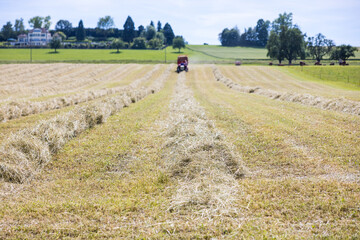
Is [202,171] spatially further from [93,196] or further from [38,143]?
[38,143]

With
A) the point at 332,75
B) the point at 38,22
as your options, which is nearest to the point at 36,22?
the point at 38,22

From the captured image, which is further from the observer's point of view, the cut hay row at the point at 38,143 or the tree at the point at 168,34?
the tree at the point at 168,34

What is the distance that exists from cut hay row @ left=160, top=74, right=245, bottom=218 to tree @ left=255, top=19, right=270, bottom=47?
173 m

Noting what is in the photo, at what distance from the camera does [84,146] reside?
8633 millimetres

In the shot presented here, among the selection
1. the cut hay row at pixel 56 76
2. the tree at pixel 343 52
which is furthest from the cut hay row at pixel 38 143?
the tree at pixel 343 52

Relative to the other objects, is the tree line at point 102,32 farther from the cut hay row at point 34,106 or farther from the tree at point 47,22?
the cut hay row at point 34,106

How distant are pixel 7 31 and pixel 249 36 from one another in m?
162

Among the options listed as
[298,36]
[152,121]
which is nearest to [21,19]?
[298,36]

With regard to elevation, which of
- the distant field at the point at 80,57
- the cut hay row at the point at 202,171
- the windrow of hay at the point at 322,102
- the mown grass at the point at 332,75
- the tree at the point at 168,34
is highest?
the tree at the point at 168,34

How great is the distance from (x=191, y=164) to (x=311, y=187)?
2.92 metres

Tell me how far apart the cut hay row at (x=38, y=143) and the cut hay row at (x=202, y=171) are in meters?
3.58

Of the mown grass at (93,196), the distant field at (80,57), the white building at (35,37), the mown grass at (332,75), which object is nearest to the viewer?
the mown grass at (93,196)

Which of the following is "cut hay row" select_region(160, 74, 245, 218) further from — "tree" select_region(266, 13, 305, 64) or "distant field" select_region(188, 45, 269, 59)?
"distant field" select_region(188, 45, 269, 59)

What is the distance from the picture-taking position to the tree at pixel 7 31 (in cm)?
16314
